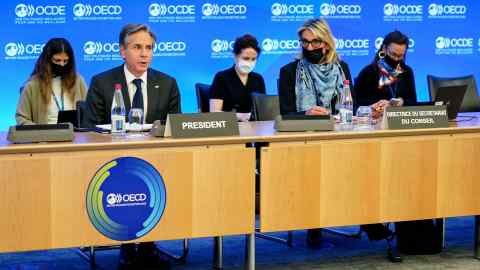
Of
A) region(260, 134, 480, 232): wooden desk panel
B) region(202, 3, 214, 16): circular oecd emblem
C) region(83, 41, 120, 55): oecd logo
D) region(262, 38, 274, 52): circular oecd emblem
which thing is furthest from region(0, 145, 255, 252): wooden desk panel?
region(262, 38, 274, 52): circular oecd emblem

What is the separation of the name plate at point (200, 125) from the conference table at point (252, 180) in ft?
0.18

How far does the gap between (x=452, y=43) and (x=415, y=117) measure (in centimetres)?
396

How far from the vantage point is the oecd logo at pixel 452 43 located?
823 centimetres

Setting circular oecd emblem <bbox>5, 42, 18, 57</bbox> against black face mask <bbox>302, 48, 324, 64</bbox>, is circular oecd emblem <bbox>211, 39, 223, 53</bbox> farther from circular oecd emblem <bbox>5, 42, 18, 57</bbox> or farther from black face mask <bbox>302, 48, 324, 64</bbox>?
black face mask <bbox>302, 48, 324, 64</bbox>

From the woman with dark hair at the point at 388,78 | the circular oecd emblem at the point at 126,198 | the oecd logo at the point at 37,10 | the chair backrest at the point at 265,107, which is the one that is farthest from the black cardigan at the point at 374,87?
the oecd logo at the point at 37,10

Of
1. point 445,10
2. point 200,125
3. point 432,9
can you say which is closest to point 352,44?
point 432,9

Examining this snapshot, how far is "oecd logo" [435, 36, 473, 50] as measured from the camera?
8234 millimetres

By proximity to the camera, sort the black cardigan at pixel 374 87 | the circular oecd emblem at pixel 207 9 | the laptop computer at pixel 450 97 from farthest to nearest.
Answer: the circular oecd emblem at pixel 207 9
the black cardigan at pixel 374 87
the laptop computer at pixel 450 97

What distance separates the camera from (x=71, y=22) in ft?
23.5

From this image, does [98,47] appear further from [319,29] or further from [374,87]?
[319,29]

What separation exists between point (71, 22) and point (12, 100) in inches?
32.4

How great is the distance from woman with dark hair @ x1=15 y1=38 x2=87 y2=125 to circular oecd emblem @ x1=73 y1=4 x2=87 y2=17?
1259 mm

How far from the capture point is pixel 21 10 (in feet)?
23.2

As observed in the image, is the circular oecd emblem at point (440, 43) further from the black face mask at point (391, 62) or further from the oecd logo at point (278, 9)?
the black face mask at point (391, 62)
